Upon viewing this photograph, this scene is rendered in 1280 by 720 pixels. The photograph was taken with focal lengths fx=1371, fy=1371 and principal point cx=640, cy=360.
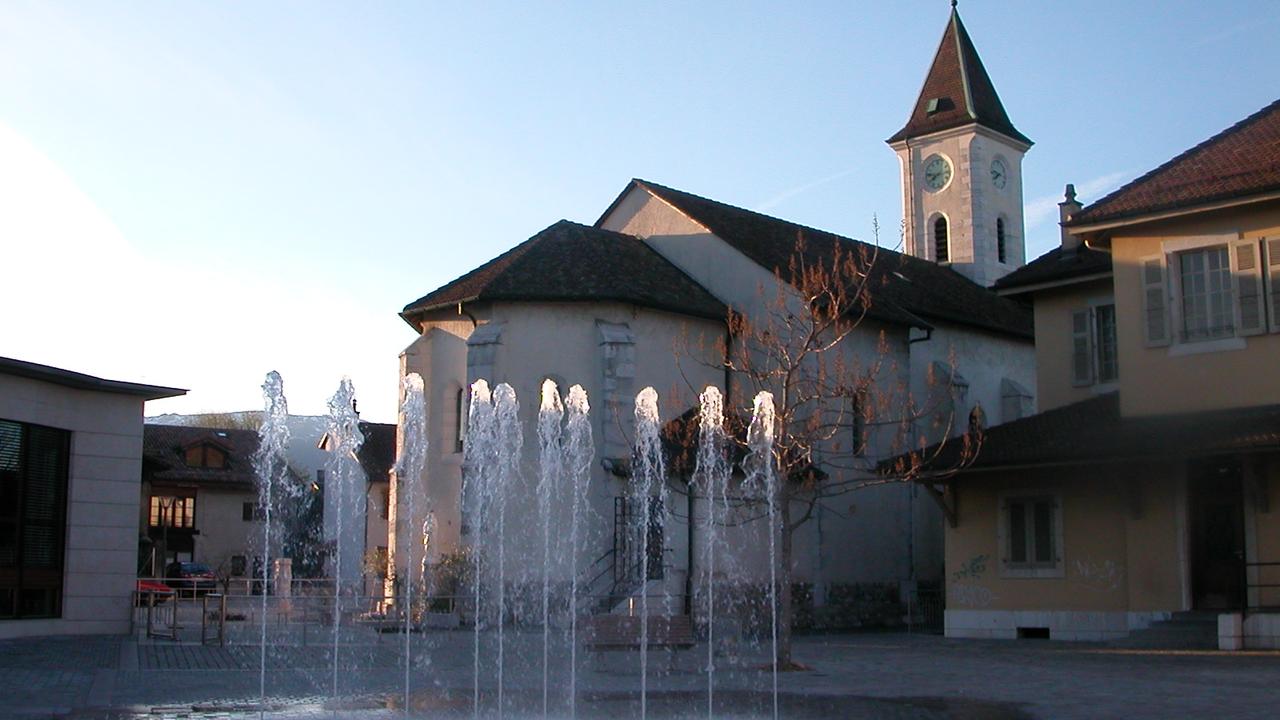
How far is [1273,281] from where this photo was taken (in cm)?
2322

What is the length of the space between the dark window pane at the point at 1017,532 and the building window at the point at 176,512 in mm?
50646

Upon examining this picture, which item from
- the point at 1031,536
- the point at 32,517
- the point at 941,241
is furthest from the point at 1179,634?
the point at 941,241

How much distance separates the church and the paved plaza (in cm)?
719

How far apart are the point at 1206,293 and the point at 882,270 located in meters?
18.0

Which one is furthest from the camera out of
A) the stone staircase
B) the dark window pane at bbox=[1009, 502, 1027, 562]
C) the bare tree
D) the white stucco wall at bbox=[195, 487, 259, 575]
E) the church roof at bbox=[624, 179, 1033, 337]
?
the white stucco wall at bbox=[195, 487, 259, 575]

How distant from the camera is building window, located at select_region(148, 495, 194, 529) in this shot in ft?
226

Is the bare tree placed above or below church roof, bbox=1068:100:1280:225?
below

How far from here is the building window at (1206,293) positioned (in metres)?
23.9

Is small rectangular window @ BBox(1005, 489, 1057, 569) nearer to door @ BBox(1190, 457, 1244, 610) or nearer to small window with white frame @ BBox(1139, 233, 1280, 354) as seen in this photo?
door @ BBox(1190, 457, 1244, 610)

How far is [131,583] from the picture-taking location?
27234mm

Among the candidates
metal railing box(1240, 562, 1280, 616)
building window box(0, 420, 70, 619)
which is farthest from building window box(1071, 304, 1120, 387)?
building window box(0, 420, 70, 619)

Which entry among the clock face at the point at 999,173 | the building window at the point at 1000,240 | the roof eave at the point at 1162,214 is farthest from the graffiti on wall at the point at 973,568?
the clock face at the point at 999,173

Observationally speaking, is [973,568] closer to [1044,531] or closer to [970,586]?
[970,586]

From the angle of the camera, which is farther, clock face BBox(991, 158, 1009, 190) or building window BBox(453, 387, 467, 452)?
clock face BBox(991, 158, 1009, 190)
